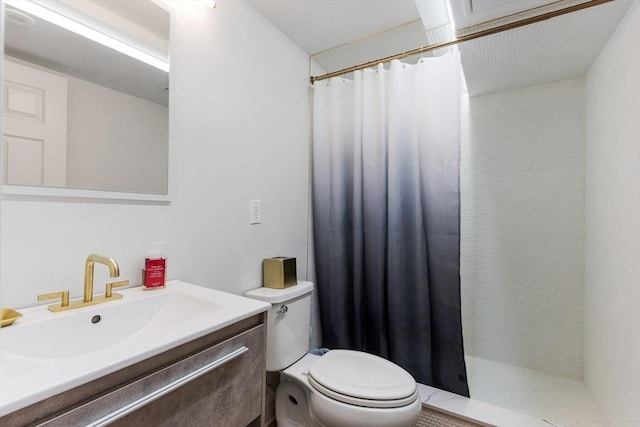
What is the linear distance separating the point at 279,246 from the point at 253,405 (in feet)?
3.06

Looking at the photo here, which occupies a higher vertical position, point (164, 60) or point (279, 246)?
point (164, 60)

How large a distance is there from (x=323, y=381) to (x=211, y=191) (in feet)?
3.13

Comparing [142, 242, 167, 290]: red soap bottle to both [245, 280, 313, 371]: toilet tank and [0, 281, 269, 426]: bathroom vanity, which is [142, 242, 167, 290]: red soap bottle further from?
[245, 280, 313, 371]: toilet tank

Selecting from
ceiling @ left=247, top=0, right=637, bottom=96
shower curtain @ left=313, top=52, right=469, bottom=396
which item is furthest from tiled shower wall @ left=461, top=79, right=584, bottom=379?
shower curtain @ left=313, top=52, right=469, bottom=396

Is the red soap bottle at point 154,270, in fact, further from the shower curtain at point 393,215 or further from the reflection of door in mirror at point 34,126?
the shower curtain at point 393,215

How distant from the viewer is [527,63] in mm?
1539

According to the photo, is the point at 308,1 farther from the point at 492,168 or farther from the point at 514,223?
the point at 514,223

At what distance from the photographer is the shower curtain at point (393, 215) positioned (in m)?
A: 1.54

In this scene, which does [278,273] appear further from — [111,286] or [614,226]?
[614,226]

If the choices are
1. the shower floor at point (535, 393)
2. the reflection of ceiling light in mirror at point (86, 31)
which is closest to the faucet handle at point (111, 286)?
the reflection of ceiling light in mirror at point (86, 31)

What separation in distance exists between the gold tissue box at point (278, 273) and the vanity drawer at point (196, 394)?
590 mm

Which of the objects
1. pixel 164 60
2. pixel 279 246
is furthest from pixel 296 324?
pixel 164 60

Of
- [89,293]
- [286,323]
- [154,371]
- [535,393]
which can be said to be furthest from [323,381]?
[535,393]

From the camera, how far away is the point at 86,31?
3.17 ft
